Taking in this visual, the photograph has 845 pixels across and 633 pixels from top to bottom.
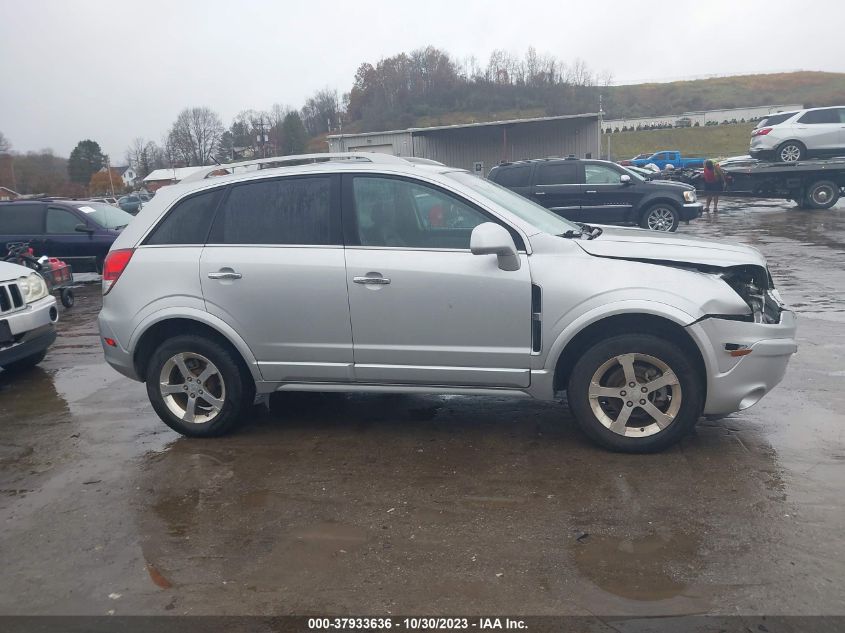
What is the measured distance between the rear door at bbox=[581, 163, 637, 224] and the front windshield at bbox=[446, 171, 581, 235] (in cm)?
1051

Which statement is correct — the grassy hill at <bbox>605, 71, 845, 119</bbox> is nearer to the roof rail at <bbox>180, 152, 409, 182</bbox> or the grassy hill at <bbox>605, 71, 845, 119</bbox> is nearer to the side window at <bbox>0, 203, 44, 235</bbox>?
the side window at <bbox>0, 203, 44, 235</bbox>

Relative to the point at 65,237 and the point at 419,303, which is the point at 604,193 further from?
the point at 419,303

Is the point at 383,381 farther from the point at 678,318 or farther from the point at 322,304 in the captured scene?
the point at 678,318

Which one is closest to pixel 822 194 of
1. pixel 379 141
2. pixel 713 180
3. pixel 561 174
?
pixel 713 180

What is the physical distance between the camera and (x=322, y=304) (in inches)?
187

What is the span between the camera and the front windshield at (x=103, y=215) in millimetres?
13648

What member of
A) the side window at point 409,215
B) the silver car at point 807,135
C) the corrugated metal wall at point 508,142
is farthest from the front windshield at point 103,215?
the corrugated metal wall at point 508,142

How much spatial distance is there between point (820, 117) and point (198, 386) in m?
21.1

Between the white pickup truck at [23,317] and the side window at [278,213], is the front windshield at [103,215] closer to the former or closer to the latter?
the white pickup truck at [23,317]

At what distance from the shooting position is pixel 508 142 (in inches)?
1572

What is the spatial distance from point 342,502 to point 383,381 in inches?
39.3

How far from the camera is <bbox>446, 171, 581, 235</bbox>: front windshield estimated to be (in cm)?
483

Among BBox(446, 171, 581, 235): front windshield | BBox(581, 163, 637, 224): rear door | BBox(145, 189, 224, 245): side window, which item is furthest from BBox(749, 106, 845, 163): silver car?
BBox(145, 189, 224, 245): side window

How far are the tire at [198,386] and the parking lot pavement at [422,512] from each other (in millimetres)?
163
